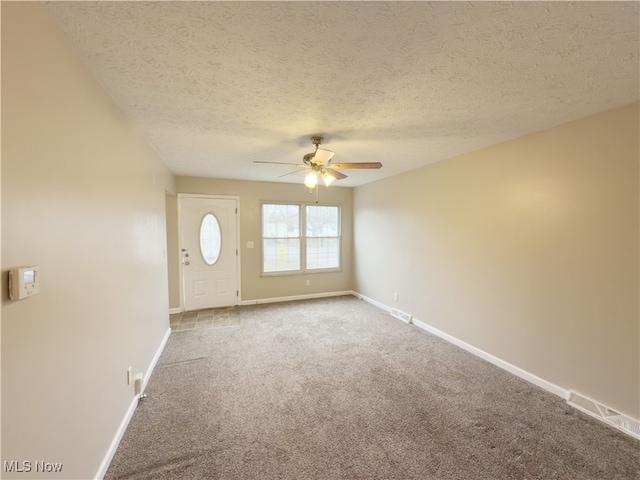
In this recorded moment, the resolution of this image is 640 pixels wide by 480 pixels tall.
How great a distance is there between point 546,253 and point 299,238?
3.91 m

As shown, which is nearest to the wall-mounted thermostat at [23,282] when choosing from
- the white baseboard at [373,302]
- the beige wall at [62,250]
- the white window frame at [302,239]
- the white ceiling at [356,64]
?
the beige wall at [62,250]

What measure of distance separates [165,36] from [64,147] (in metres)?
0.72

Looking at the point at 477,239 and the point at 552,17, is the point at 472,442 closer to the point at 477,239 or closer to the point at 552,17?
the point at 477,239

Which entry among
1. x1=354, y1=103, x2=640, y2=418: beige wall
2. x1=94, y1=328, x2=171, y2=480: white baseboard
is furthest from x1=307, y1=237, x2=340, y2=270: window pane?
x1=94, y1=328, x2=171, y2=480: white baseboard

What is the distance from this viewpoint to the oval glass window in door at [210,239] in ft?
15.7

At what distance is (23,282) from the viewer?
38.9 inches

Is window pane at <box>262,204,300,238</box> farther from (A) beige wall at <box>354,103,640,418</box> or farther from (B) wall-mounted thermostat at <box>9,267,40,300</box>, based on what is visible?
(B) wall-mounted thermostat at <box>9,267,40,300</box>

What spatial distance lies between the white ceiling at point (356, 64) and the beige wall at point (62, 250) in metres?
0.23

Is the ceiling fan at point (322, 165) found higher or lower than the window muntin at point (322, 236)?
higher

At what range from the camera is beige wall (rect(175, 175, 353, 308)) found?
15.8 feet

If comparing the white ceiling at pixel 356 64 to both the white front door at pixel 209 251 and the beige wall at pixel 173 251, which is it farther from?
the white front door at pixel 209 251

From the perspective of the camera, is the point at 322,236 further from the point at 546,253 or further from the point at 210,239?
the point at 546,253

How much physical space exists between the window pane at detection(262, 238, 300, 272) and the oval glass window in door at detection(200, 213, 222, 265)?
2.78 feet

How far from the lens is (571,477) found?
164 cm
